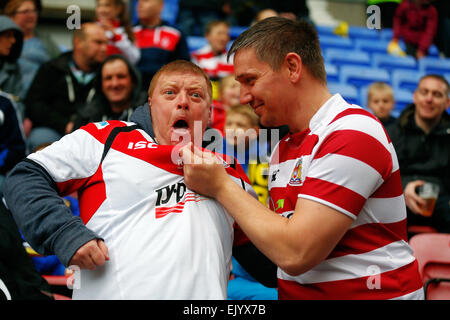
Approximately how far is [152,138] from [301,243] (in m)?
0.71

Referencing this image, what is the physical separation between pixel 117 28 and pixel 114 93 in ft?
3.85

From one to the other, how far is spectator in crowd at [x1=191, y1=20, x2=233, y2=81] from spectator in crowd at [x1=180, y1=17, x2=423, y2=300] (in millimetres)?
3958

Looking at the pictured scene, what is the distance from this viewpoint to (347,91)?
7109 mm

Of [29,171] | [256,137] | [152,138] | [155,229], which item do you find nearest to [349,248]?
[155,229]

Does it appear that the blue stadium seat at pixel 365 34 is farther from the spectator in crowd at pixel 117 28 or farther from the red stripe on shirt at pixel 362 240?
the red stripe on shirt at pixel 362 240

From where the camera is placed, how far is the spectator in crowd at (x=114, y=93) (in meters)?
4.01

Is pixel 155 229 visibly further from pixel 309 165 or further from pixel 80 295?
pixel 309 165

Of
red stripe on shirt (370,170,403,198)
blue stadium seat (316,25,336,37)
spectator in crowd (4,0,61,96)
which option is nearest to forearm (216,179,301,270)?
red stripe on shirt (370,170,403,198)

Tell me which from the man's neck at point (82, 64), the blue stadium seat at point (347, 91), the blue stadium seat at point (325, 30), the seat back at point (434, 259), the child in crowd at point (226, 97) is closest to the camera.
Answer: the seat back at point (434, 259)

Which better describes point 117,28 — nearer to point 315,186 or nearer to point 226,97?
point 226,97

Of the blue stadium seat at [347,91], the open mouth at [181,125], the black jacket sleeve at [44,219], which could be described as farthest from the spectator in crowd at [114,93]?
the blue stadium seat at [347,91]

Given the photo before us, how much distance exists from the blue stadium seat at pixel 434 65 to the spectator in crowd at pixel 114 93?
5840mm

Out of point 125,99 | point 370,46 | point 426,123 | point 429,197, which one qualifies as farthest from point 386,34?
point 125,99

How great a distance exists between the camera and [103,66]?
13.6 feet
